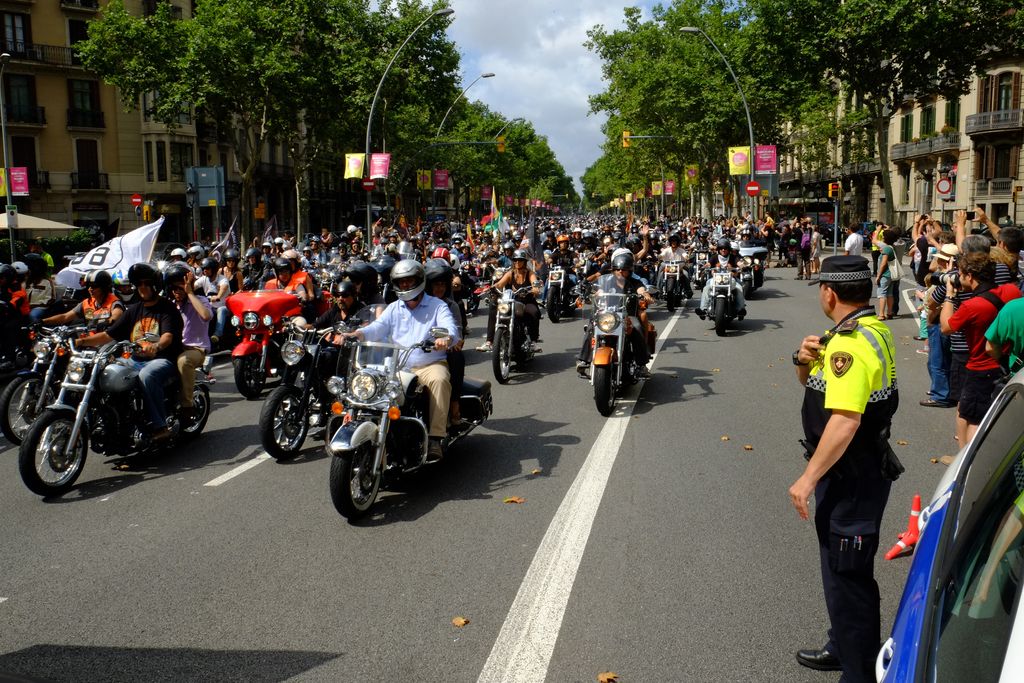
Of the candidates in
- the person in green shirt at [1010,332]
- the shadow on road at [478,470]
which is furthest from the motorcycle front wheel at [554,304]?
the person in green shirt at [1010,332]

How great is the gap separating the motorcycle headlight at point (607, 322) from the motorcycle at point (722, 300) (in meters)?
6.15

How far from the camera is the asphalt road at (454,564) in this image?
4.09 metres

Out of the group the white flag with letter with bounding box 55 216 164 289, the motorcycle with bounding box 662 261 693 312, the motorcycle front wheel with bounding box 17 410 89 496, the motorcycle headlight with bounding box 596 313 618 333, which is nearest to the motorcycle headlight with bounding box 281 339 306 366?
the motorcycle front wheel with bounding box 17 410 89 496

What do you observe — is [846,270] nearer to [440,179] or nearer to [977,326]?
[977,326]

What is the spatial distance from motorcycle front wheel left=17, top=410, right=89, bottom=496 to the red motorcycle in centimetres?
339

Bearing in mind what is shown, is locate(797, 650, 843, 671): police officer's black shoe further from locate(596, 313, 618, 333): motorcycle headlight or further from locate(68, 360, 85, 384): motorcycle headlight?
locate(596, 313, 618, 333): motorcycle headlight

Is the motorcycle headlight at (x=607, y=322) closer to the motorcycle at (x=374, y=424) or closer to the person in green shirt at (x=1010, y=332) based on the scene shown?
the motorcycle at (x=374, y=424)

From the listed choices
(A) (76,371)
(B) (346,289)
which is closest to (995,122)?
(B) (346,289)

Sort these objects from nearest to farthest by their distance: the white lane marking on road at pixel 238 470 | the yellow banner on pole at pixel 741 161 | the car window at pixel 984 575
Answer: the car window at pixel 984 575
the white lane marking on road at pixel 238 470
the yellow banner on pole at pixel 741 161

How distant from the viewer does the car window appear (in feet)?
5.88

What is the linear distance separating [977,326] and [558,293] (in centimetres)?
1147

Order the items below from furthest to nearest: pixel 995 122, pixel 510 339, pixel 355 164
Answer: pixel 995 122, pixel 355 164, pixel 510 339

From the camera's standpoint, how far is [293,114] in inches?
1487

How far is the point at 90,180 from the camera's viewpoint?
50.5 meters
